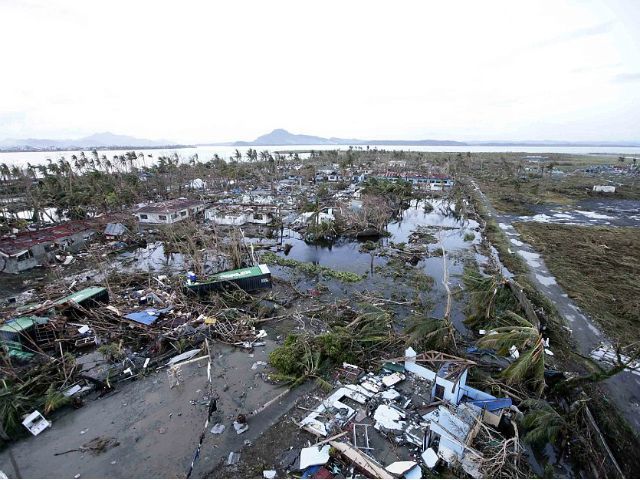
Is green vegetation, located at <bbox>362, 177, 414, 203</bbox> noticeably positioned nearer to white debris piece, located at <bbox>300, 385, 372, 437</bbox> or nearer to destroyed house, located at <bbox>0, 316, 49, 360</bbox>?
white debris piece, located at <bbox>300, 385, 372, 437</bbox>

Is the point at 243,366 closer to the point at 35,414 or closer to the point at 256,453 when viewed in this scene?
the point at 256,453

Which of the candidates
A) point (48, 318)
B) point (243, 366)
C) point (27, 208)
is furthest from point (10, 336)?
point (27, 208)

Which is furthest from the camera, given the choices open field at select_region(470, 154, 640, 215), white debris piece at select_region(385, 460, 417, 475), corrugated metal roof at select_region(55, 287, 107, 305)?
open field at select_region(470, 154, 640, 215)

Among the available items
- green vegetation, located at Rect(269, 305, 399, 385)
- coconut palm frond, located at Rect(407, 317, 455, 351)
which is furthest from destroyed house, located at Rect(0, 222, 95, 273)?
coconut palm frond, located at Rect(407, 317, 455, 351)

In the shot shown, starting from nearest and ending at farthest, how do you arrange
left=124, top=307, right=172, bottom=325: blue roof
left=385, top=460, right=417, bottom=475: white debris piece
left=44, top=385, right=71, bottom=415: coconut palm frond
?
left=385, top=460, right=417, bottom=475: white debris piece
left=44, top=385, right=71, bottom=415: coconut palm frond
left=124, top=307, right=172, bottom=325: blue roof

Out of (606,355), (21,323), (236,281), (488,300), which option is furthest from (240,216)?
(606,355)

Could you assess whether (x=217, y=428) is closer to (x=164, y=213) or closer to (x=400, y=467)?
(x=400, y=467)

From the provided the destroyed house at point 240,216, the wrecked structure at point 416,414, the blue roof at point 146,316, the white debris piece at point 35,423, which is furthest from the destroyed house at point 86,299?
the destroyed house at point 240,216
